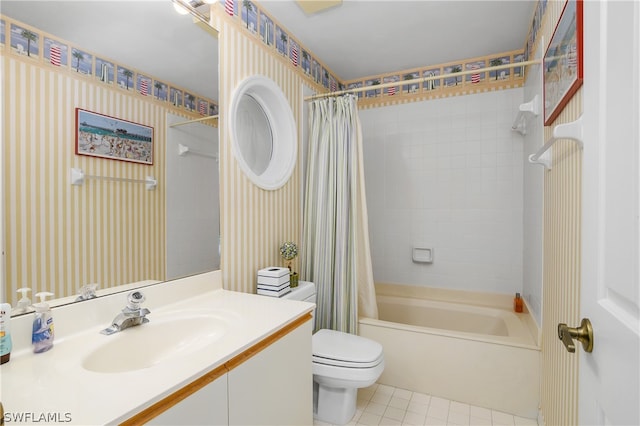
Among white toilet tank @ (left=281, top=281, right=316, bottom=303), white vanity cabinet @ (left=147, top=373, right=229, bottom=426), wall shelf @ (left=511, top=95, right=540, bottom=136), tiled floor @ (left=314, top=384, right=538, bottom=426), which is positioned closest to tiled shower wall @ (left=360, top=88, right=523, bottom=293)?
wall shelf @ (left=511, top=95, right=540, bottom=136)

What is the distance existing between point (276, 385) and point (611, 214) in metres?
1.13

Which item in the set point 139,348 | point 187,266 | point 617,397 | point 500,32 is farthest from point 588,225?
point 500,32

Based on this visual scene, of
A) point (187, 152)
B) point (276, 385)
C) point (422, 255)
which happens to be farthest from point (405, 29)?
point (276, 385)

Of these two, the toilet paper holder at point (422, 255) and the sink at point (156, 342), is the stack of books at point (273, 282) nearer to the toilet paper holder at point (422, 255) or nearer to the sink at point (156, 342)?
the sink at point (156, 342)

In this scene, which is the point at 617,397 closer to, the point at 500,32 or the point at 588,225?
the point at 588,225

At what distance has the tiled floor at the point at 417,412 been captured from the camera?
185 centimetres

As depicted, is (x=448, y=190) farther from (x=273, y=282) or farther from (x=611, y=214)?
(x=611, y=214)

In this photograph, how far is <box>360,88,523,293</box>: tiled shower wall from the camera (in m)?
2.70

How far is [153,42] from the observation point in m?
1.46

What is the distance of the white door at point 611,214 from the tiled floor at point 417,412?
1.36 meters

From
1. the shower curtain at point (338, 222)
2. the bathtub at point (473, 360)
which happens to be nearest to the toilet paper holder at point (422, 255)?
the bathtub at point (473, 360)

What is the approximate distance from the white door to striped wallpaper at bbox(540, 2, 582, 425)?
1.91ft

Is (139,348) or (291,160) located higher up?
(291,160)

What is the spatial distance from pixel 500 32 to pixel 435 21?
55 cm
